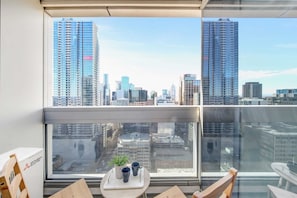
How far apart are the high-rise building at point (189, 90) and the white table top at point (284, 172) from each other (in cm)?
153

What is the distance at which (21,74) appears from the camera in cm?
221

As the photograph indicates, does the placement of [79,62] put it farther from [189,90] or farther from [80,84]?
[189,90]

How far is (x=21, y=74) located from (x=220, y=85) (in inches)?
76.3

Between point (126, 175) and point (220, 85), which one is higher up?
point (220, 85)

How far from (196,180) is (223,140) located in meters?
0.86

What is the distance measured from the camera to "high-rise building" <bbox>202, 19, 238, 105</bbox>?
1764mm

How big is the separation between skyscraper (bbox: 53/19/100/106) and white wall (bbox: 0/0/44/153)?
288 millimetres

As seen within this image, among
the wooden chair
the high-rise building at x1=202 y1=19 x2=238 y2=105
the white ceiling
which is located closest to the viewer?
the wooden chair

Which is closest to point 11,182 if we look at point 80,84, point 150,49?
point 80,84

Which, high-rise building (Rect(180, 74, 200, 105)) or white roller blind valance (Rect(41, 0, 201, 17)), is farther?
high-rise building (Rect(180, 74, 200, 105))

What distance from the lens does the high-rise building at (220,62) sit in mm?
1764

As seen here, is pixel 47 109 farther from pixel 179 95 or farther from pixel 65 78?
pixel 179 95

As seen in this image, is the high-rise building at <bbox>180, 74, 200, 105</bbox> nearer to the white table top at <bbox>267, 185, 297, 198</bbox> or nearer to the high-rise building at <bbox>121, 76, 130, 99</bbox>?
the high-rise building at <bbox>121, 76, 130, 99</bbox>

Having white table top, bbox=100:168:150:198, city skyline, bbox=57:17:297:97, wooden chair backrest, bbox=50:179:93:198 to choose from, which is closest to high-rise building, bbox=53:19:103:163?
city skyline, bbox=57:17:297:97
